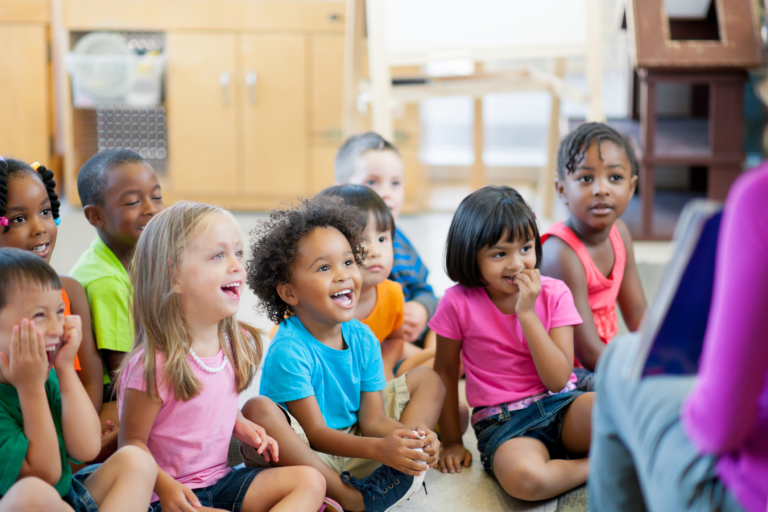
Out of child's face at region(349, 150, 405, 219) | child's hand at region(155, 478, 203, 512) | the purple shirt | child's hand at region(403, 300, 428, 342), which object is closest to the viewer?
the purple shirt

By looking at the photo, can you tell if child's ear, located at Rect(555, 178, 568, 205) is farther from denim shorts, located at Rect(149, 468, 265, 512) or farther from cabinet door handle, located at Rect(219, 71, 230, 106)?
cabinet door handle, located at Rect(219, 71, 230, 106)

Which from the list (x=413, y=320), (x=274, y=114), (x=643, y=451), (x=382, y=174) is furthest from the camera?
(x=274, y=114)

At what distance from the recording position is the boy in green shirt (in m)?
1.14

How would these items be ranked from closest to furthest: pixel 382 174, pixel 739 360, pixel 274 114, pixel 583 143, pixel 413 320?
1. pixel 739 360
2. pixel 583 143
3. pixel 413 320
4. pixel 382 174
5. pixel 274 114

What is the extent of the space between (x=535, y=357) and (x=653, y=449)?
0.52 metres

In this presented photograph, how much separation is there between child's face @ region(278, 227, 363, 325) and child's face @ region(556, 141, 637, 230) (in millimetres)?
485

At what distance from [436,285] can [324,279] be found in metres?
1.19

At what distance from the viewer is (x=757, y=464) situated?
52 centimetres

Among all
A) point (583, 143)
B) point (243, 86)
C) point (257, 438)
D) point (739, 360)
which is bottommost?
point (257, 438)

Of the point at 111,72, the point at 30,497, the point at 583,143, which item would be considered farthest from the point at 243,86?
the point at 30,497

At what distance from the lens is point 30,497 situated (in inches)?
29.4

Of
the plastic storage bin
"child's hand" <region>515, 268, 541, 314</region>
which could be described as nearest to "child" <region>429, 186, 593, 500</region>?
"child's hand" <region>515, 268, 541, 314</region>

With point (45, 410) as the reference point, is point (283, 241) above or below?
above

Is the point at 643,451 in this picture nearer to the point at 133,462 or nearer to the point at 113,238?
the point at 133,462
